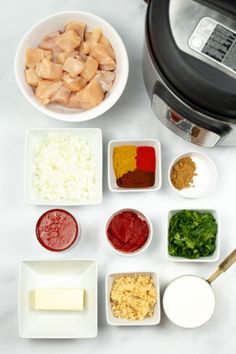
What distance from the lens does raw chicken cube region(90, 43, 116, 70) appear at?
1332 millimetres

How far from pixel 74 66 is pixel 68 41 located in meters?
0.06

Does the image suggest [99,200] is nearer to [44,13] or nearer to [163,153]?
[163,153]

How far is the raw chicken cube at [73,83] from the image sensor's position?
1.31m

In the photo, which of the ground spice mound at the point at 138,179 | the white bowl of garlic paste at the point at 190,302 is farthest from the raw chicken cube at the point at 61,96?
the white bowl of garlic paste at the point at 190,302

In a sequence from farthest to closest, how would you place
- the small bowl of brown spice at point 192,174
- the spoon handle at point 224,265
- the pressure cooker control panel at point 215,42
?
1. the small bowl of brown spice at point 192,174
2. the spoon handle at point 224,265
3. the pressure cooker control panel at point 215,42

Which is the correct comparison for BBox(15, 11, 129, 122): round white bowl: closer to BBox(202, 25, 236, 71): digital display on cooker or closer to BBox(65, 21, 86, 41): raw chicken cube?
BBox(65, 21, 86, 41): raw chicken cube

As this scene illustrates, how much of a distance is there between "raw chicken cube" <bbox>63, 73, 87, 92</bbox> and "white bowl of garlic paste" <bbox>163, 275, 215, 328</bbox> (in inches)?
18.8

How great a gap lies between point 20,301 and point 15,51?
0.58m

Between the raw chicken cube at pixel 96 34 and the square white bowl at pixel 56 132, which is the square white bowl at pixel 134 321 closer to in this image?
the square white bowl at pixel 56 132

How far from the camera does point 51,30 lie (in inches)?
53.6

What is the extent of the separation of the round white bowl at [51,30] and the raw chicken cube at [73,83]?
53 millimetres

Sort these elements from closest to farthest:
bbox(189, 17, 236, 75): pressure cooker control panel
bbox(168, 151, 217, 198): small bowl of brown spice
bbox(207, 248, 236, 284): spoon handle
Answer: bbox(189, 17, 236, 75): pressure cooker control panel < bbox(207, 248, 236, 284): spoon handle < bbox(168, 151, 217, 198): small bowl of brown spice

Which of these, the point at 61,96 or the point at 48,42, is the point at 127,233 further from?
the point at 48,42

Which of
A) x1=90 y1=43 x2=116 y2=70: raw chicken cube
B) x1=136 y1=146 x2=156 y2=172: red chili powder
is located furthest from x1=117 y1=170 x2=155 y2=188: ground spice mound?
x1=90 y1=43 x2=116 y2=70: raw chicken cube
